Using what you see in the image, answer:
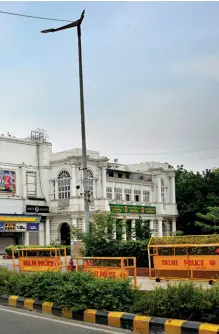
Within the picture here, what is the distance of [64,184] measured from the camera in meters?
52.1

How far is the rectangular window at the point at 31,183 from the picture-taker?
50969 millimetres

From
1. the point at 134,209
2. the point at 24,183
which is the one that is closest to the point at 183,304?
the point at 24,183

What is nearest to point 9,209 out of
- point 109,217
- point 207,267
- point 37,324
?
point 109,217

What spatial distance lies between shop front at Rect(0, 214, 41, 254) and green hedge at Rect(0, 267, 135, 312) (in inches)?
1420

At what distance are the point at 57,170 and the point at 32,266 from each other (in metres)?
36.0

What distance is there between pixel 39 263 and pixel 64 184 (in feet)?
117

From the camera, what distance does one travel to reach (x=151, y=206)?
194 feet

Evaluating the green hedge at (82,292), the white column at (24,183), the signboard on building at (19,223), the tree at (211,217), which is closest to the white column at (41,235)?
the signboard on building at (19,223)

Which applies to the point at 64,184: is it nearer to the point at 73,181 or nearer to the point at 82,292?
the point at 73,181

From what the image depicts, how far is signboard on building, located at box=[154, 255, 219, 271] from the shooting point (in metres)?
13.1

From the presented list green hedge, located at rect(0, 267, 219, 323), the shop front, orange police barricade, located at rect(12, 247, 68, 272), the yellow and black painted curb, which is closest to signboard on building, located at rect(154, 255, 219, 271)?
orange police barricade, located at rect(12, 247, 68, 272)

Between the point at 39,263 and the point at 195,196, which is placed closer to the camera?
the point at 39,263

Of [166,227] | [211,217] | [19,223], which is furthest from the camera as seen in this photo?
[166,227]

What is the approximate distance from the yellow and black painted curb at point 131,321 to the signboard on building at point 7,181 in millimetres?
38276
